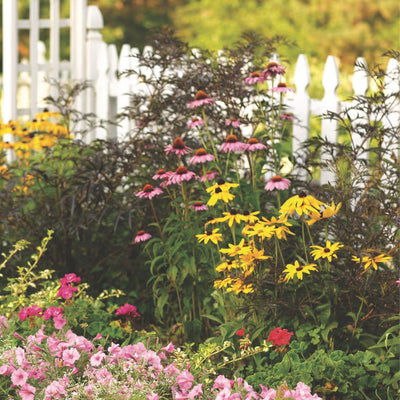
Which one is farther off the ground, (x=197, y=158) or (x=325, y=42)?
(x=325, y=42)

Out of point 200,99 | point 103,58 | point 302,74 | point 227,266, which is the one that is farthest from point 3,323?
point 103,58

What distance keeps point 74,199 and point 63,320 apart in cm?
109

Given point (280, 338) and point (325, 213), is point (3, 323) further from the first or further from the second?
point (325, 213)

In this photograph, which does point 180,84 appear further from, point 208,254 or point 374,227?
point 374,227

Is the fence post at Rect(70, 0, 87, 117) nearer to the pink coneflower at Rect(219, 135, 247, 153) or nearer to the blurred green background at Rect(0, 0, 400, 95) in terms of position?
the pink coneflower at Rect(219, 135, 247, 153)

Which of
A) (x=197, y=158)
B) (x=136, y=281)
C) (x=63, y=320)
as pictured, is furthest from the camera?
(x=136, y=281)

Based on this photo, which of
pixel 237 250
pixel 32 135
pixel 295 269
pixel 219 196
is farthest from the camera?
pixel 32 135

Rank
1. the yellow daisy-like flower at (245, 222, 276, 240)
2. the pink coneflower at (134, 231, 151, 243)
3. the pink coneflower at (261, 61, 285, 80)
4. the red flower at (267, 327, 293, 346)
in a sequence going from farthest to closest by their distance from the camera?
the pink coneflower at (261, 61, 285, 80) < the pink coneflower at (134, 231, 151, 243) < the yellow daisy-like flower at (245, 222, 276, 240) < the red flower at (267, 327, 293, 346)

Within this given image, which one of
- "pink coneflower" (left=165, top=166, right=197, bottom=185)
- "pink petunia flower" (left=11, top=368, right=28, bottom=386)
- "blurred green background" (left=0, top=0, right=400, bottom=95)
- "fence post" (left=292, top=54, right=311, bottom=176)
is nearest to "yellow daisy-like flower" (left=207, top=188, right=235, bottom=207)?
"pink coneflower" (left=165, top=166, right=197, bottom=185)

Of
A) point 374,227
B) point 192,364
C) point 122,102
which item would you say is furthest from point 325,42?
point 192,364

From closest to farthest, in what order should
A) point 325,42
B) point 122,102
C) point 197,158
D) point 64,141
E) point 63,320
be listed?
point 63,320, point 197,158, point 64,141, point 122,102, point 325,42

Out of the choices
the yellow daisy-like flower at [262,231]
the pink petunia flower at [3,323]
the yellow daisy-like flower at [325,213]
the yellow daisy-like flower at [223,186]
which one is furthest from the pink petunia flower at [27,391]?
the yellow daisy-like flower at [325,213]

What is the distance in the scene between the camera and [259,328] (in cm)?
323

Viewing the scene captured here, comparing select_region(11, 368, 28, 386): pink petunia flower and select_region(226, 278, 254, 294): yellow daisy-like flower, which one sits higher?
select_region(226, 278, 254, 294): yellow daisy-like flower
